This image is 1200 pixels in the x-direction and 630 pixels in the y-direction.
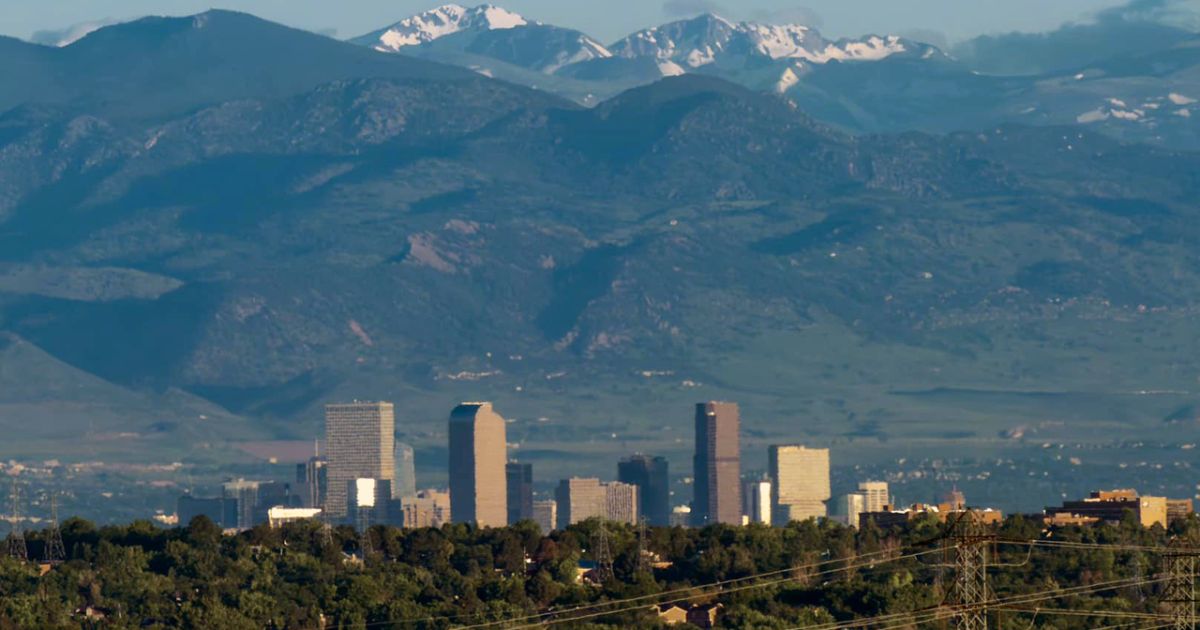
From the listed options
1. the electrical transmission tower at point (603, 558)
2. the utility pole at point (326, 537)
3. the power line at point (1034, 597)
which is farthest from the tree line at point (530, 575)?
the power line at point (1034, 597)

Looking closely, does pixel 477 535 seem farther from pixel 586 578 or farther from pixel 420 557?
pixel 586 578

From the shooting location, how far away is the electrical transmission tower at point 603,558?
167875mm

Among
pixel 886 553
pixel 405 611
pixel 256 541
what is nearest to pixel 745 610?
pixel 405 611

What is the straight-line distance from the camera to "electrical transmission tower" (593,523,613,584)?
16788 centimetres

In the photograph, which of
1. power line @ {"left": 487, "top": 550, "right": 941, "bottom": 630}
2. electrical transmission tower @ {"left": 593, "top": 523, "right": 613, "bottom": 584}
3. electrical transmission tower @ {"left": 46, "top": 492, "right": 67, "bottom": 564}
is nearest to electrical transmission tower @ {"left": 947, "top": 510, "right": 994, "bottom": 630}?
power line @ {"left": 487, "top": 550, "right": 941, "bottom": 630}

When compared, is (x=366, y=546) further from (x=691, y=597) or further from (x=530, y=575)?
(x=691, y=597)

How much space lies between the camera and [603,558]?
172 metres

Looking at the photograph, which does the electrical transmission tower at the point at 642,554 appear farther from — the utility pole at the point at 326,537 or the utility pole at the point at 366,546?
the utility pole at the point at 326,537

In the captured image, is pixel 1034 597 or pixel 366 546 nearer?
pixel 1034 597

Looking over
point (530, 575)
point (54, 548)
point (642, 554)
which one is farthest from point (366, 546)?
point (642, 554)

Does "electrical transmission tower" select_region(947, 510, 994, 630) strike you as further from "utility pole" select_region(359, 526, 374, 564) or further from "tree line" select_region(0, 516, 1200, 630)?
"utility pole" select_region(359, 526, 374, 564)

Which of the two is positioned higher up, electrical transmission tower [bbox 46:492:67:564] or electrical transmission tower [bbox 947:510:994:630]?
electrical transmission tower [bbox 46:492:67:564]

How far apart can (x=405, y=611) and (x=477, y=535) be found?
48.4 m

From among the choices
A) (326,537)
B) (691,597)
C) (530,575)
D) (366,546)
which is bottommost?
(691,597)
